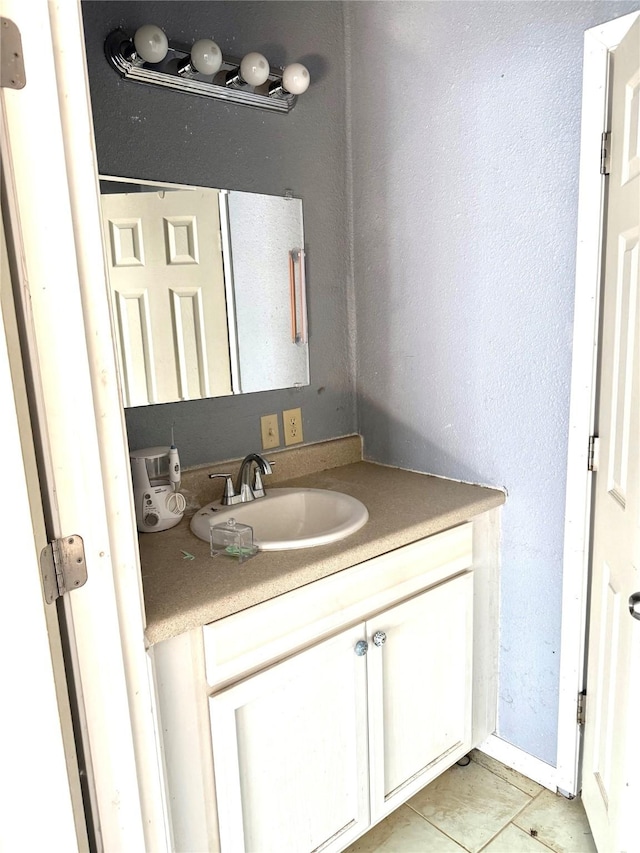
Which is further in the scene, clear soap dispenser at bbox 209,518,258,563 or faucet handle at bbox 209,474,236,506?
faucet handle at bbox 209,474,236,506

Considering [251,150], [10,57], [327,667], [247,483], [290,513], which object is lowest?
[327,667]

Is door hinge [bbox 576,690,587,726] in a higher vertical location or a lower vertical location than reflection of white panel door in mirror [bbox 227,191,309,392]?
lower

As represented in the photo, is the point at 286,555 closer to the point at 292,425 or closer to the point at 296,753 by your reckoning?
the point at 296,753

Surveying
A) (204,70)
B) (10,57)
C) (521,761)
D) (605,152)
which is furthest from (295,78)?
(521,761)

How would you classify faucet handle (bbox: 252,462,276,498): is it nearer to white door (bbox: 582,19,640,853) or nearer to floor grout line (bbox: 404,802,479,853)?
white door (bbox: 582,19,640,853)

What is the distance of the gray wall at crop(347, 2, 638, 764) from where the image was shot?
156 centimetres

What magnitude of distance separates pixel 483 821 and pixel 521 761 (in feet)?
0.71

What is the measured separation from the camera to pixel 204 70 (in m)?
1.56

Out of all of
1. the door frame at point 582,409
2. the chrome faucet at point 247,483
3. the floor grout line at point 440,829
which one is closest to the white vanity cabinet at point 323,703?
the floor grout line at point 440,829

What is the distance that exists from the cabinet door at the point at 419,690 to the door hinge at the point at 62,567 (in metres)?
0.75

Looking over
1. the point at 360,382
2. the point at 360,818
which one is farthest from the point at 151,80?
the point at 360,818

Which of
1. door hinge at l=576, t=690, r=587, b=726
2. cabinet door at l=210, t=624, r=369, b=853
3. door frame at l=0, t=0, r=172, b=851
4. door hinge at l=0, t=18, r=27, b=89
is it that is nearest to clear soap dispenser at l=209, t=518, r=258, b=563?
cabinet door at l=210, t=624, r=369, b=853

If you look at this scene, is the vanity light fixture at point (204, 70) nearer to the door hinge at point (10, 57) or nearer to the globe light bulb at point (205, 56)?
the globe light bulb at point (205, 56)

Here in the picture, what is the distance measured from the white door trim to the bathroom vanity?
214mm
